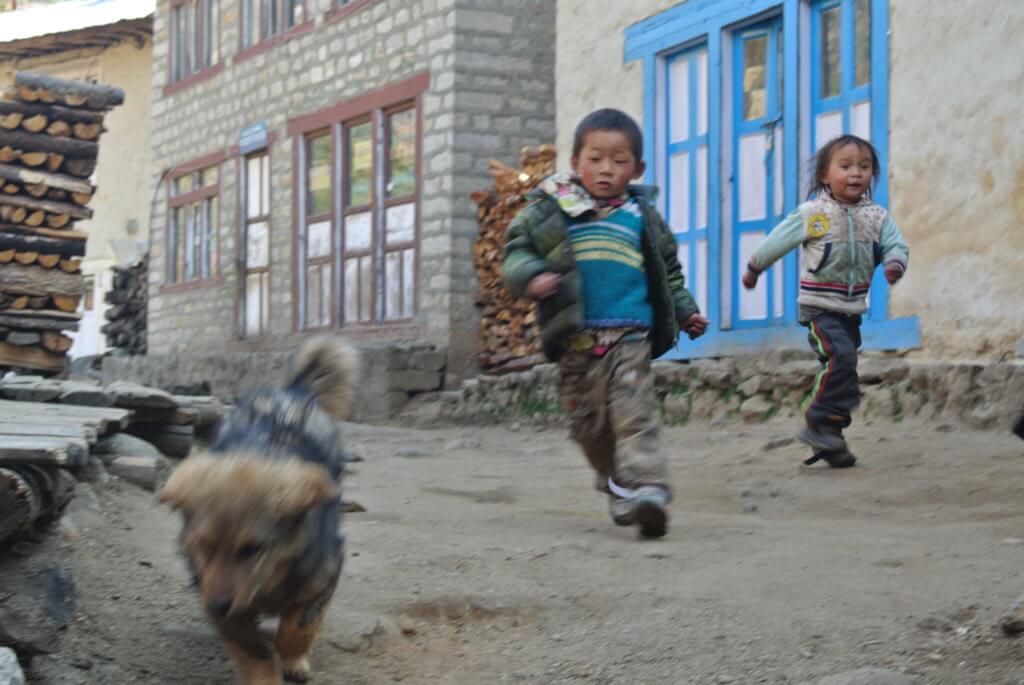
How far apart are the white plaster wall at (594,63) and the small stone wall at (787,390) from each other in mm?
2039

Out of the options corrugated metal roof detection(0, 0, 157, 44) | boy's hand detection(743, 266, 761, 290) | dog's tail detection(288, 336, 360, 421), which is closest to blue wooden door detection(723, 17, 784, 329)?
boy's hand detection(743, 266, 761, 290)

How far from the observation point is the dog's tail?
382 cm

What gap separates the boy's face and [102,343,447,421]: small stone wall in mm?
5454

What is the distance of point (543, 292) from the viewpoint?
4.73m

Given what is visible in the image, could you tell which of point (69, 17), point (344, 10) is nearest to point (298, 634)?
point (344, 10)

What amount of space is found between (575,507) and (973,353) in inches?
113

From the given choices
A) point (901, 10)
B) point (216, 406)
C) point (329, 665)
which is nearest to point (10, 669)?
point (329, 665)

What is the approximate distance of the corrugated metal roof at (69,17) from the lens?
23.1 m

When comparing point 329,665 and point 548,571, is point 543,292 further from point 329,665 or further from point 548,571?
point 329,665

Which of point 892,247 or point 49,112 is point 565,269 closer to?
point 892,247

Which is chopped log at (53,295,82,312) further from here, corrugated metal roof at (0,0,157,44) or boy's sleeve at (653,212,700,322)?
corrugated metal roof at (0,0,157,44)

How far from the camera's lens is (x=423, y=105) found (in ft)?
43.5

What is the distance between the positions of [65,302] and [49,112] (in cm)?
157

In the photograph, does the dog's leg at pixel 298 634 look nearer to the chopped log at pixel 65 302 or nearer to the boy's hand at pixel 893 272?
the boy's hand at pixel 893 272
